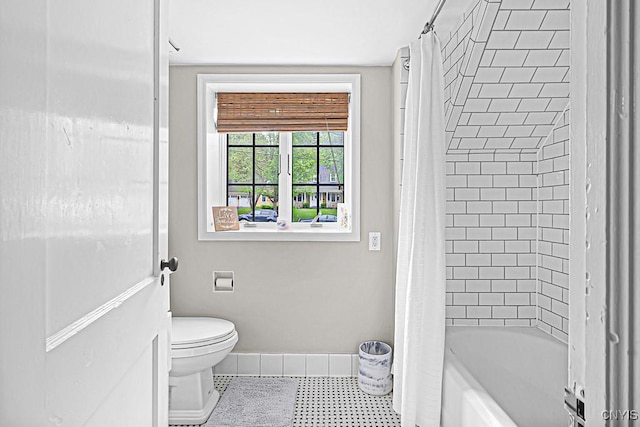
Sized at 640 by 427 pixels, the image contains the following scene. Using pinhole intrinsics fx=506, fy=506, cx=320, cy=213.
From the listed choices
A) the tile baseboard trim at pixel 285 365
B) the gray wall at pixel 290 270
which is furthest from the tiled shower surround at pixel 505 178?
the tile baseboard trim at pixel 285 365

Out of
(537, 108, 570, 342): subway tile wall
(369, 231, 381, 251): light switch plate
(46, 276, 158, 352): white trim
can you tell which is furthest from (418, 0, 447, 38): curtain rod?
(46, 276, 158, 352): white trim

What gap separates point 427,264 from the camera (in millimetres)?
2314

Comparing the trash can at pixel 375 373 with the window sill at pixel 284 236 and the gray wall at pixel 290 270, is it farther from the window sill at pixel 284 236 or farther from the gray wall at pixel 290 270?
the window sill at pixel 284 236

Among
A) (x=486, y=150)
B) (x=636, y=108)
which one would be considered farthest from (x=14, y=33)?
(x=486, y=150)

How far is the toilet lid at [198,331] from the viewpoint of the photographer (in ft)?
8.81

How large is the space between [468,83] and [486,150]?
563 mm

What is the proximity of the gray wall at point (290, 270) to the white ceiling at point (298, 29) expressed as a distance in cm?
19

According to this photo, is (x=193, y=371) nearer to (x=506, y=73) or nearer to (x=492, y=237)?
(x=492, y=237)

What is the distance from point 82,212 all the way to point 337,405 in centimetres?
243

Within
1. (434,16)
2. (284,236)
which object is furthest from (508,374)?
(434,16)

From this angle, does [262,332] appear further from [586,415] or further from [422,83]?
[586,415]

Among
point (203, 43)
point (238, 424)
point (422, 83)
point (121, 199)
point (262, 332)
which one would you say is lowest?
point (238, 424)

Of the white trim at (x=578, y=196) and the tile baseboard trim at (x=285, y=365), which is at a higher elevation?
the white trim at (x=578, y=196)

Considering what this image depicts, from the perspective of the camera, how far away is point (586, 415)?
55 cm
